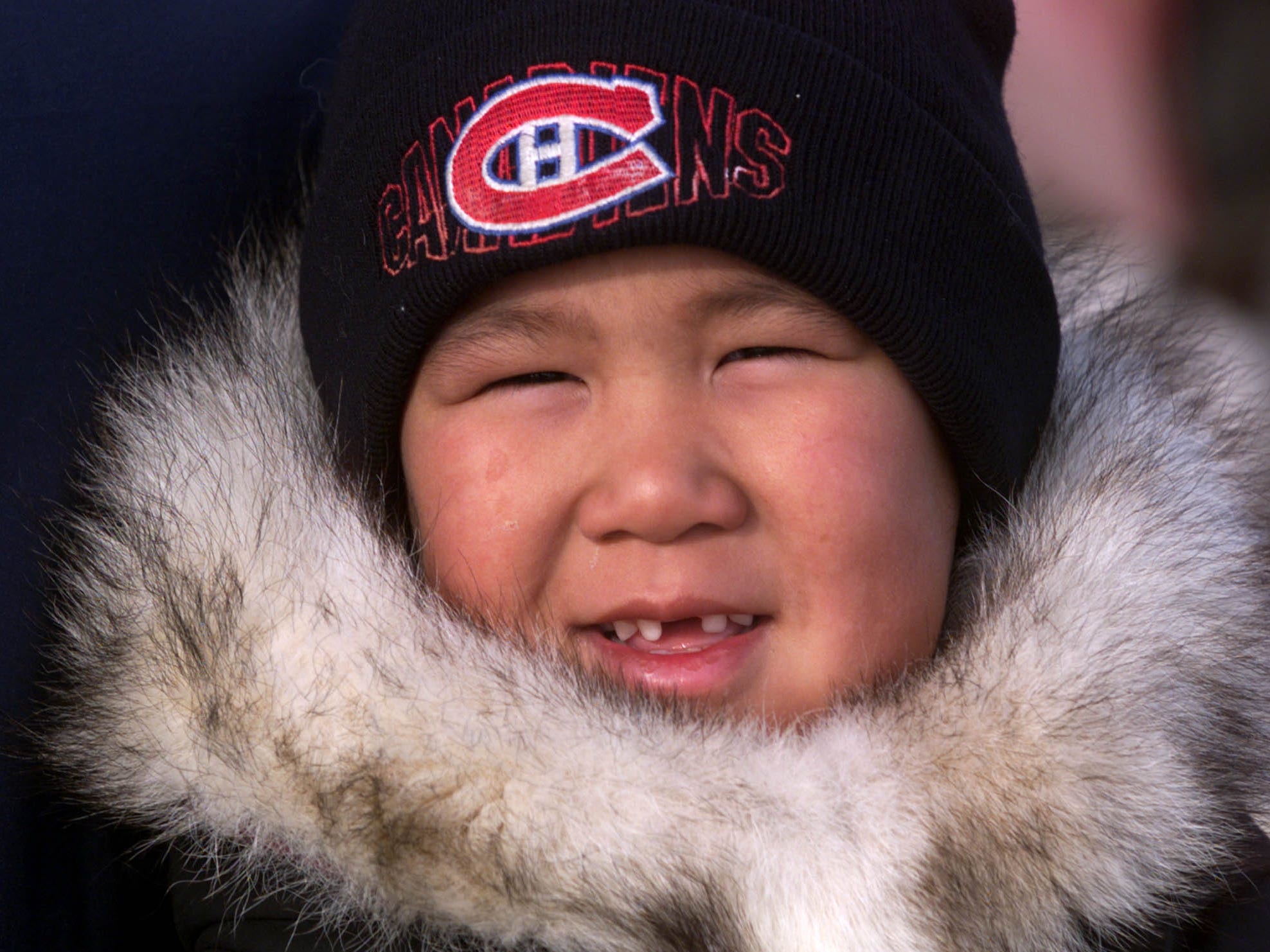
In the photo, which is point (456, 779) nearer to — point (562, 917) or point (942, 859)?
point (562, 917)

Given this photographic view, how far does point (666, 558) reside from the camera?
1.12 meters

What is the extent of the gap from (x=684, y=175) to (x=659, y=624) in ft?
1.21

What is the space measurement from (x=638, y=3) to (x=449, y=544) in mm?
478

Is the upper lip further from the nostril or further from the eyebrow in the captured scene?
the eyebrow

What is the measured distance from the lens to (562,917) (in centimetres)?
99

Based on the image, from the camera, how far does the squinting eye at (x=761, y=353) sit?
117 cm

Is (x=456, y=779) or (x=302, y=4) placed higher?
(x=302, y=4)

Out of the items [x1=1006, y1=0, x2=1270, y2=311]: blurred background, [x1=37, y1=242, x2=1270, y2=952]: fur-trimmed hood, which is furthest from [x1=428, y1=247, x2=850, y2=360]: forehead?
[x1=1006, y1=0, x2=1270, y2=311]: blurred background

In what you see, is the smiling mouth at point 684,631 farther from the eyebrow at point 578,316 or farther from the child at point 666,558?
the eyebrow at point 578,316

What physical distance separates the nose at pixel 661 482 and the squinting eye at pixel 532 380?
2.9 inches

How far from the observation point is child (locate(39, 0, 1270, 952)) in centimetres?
102

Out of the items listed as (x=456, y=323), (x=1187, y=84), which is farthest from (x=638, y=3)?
(x=1187, y=84)

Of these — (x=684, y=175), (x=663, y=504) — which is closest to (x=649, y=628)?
(x=663, y=504)

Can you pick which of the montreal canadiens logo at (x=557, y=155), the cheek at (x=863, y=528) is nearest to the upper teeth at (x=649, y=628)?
the cheek at (x=863, y=528)
